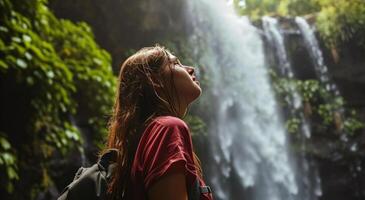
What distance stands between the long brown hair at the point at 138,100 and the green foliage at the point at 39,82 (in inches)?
89.0

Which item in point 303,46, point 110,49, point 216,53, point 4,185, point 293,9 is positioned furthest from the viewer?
point 293,9

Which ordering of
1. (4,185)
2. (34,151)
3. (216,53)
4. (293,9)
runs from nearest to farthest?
(4,185) < (34,151) < (216,53) < (293,9)

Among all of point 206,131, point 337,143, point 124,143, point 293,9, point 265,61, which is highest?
point 124,143

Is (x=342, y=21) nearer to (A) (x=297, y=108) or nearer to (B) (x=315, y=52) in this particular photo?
(B) (x=315, y=52)

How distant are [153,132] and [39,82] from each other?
2923mm

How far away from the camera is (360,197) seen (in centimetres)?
1080

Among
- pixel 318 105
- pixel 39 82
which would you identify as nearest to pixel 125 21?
pixel 39 82

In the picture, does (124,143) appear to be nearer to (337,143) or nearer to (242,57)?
(242,57)

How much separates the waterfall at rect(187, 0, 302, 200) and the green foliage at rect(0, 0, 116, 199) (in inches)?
182

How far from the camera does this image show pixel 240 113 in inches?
408

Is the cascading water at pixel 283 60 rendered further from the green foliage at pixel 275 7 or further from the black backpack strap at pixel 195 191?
the black backpack strap at pixel 195 191

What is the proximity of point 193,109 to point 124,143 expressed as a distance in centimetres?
833

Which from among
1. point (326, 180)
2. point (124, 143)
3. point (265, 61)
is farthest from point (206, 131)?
point (124, 143)

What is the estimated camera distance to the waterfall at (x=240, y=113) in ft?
32.6
